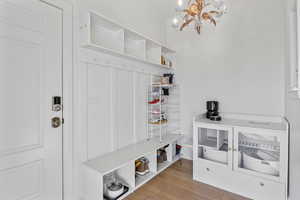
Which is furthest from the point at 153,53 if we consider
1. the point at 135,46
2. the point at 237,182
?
the point at 237,182

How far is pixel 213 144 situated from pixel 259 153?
1.75 feet

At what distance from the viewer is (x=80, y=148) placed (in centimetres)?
159

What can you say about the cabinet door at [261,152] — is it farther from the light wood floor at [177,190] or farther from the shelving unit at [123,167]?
the shelving unit at [123,167]

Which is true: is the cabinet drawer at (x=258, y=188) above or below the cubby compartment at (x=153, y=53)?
below

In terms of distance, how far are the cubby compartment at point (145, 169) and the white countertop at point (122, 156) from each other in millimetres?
172

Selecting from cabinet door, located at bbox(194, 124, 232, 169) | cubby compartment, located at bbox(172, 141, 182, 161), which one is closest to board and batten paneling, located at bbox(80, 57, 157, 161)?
cubby compartment, located at bbox(172, 141, 182, 161)

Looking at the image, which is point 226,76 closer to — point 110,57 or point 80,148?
point 110,57

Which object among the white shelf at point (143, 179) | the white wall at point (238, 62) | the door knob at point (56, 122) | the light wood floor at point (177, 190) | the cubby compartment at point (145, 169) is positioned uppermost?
the white wall at point (238, 62)

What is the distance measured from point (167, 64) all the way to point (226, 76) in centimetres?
109

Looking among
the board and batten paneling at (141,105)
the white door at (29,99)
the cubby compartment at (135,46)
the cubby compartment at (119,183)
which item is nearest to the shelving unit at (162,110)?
the board and batten paneling at (141,105)

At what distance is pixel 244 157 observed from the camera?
6.13ft

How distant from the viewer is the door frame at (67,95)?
147 cm

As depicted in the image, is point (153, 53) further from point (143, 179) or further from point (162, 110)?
point (143, 179)

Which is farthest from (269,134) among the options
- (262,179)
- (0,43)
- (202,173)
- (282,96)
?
(0,43)
